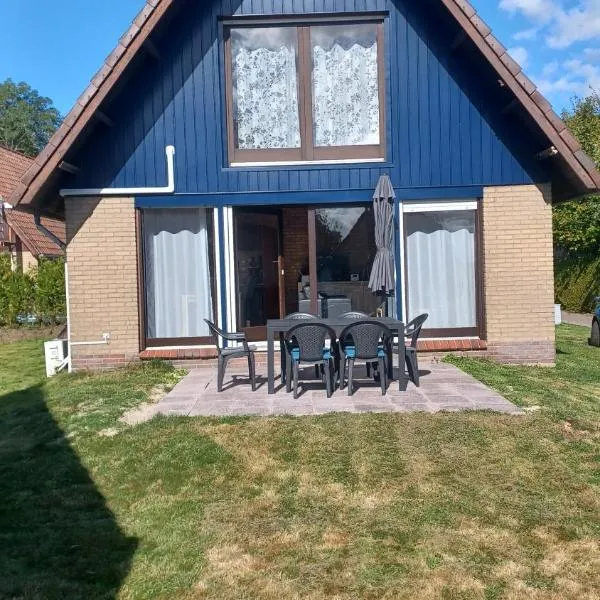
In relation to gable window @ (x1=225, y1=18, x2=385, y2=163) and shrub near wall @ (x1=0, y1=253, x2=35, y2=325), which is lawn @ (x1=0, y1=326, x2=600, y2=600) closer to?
gable window @ (x1=225, y1=18, x2=385, y2=163)

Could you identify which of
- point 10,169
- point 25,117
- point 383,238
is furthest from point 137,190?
point 25,117

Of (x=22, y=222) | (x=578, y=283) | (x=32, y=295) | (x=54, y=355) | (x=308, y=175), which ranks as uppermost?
(x=22, y=222)

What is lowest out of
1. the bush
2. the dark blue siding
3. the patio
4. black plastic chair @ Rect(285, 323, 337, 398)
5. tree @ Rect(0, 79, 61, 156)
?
the patio

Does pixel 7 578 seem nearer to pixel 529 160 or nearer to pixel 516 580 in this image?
pixel 516 580

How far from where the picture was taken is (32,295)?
18719 mm

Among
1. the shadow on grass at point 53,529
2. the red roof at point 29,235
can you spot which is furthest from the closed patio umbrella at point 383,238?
the red roof at point 29,235

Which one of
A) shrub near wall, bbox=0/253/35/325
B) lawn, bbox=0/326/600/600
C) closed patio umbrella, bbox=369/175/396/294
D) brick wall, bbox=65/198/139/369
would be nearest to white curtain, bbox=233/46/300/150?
closed patio umbrella, bbox=369/175/396/294

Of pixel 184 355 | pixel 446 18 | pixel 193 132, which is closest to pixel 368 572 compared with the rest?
pixel 184 355

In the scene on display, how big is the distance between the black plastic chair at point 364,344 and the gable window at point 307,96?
3689 millimetres

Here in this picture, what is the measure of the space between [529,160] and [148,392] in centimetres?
640

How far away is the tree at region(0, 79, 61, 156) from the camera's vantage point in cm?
6328

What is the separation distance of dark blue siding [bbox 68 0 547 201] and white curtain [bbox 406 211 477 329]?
764 millimetres

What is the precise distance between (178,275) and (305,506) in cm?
648

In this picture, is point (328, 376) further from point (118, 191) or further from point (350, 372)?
point (118, 191)
